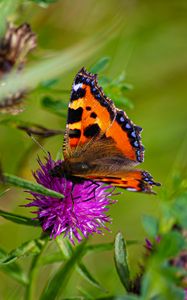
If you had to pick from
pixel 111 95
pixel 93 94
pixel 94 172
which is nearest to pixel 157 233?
pixel 94 172

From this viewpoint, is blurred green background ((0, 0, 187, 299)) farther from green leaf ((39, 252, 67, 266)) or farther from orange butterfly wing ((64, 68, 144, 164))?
green leaf ((39, 252, 67, 266))

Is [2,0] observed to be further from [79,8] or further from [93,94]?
[79,8]

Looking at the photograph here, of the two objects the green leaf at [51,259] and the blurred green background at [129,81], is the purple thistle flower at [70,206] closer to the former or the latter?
the green leaf at [51,259]

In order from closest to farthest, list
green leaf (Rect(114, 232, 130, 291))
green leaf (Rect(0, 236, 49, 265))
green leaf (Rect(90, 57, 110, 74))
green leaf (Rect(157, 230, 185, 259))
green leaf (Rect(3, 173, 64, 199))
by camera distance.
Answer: green leaf (Rect(157, 230, 185, 259)) → green leaf (Rect(3, 173, 64, 199)) → green leaf (Rect(114, 232, 130, 291)) → green leaf (Rect(0, 236, 49, 265)) → green leaf (Rect(90, 57, 110, 74))

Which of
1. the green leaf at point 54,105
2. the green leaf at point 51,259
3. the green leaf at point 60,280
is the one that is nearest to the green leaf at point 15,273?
the green leaf at point 51,259

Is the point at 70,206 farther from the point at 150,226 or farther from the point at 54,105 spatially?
the point at 150,226

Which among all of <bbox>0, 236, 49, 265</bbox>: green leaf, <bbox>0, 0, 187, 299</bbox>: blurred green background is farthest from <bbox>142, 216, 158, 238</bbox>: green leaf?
<bbox>0, 0, 187, 299</bbox>: blurred green background
